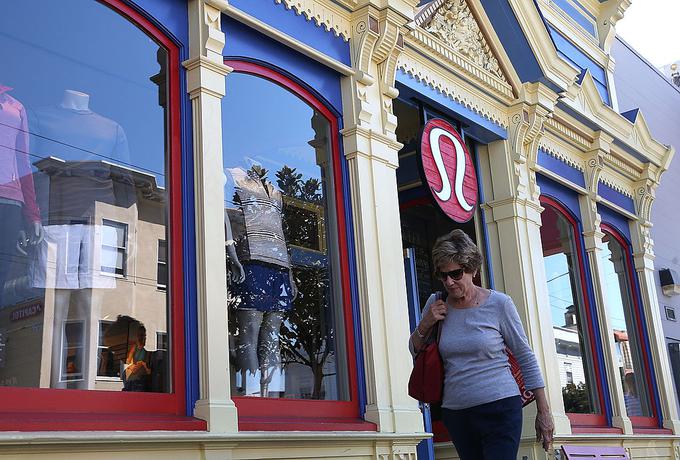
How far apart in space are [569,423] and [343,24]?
462cm

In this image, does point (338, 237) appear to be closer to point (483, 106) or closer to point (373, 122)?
point (373, 122)

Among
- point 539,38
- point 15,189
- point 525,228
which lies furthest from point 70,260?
point 539,38

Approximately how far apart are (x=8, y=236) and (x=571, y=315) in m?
6.92

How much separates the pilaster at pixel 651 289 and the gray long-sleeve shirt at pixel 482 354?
8000 millimetres

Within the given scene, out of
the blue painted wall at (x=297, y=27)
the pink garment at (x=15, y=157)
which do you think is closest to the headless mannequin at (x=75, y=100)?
the pink garment at (x=15, y=157)

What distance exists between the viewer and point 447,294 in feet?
13.6

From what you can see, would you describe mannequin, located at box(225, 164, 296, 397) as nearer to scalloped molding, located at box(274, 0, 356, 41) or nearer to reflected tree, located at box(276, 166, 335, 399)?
reflected tree, located at box(276, 166, 335, 399)

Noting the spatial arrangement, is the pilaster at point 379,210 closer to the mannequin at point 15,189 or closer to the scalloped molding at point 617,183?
the mannequin at point 15,189

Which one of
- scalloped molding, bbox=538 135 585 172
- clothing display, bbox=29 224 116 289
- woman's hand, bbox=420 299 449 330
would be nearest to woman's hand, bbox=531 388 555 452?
woman's hand, bbox=420 299 449 330

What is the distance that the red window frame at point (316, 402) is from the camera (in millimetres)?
5352

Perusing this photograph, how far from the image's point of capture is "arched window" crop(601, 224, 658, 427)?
10.7m

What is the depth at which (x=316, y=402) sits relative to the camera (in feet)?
19.4

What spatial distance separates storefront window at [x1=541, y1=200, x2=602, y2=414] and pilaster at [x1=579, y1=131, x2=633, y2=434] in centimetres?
21

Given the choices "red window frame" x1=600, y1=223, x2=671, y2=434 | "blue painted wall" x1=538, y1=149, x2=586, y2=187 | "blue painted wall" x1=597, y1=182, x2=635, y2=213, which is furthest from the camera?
"blue painted wall" x1=597, y1=182, x2=635, y2=213
